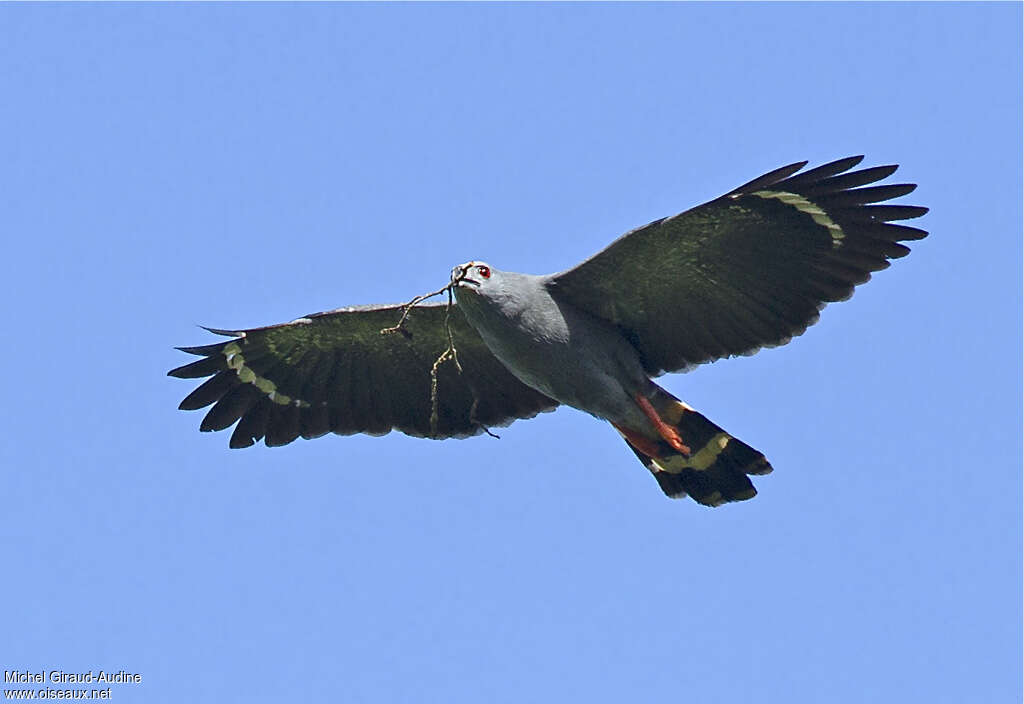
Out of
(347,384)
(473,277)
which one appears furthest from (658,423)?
(347,384)

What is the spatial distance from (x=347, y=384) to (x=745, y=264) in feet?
12.1

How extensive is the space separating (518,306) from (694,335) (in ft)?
5.40

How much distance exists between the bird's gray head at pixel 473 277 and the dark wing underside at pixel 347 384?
1511 mm

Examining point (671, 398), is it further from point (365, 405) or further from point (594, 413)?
point (365, 405)

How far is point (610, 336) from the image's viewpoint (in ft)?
41.6

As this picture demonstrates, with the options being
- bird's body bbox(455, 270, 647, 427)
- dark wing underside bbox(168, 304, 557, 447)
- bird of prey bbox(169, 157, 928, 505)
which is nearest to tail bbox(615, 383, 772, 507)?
bird of prey bbox(169, 157, 928, 505)

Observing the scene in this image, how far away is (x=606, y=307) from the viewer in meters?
12.7

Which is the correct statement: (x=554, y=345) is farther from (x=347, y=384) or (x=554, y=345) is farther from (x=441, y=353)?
(x=347, y=384)

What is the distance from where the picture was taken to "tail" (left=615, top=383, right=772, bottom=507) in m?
12.6

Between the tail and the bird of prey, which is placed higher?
the bird of prey

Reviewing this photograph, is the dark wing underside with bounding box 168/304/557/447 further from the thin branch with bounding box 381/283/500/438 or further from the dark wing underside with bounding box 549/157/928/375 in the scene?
the dark wing underside with bounding box 549/157/928/375

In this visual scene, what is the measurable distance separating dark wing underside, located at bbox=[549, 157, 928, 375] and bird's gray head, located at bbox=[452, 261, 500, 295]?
77cm

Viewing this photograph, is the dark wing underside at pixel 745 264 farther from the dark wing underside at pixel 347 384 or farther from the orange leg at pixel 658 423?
the dark wing underside at pixel 347 384

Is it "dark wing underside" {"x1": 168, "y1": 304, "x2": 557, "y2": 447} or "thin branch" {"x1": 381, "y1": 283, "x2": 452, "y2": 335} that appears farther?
"dark wing underside" {"x1": 168, "y1": 304, "x2": 557, "y2": 447}
